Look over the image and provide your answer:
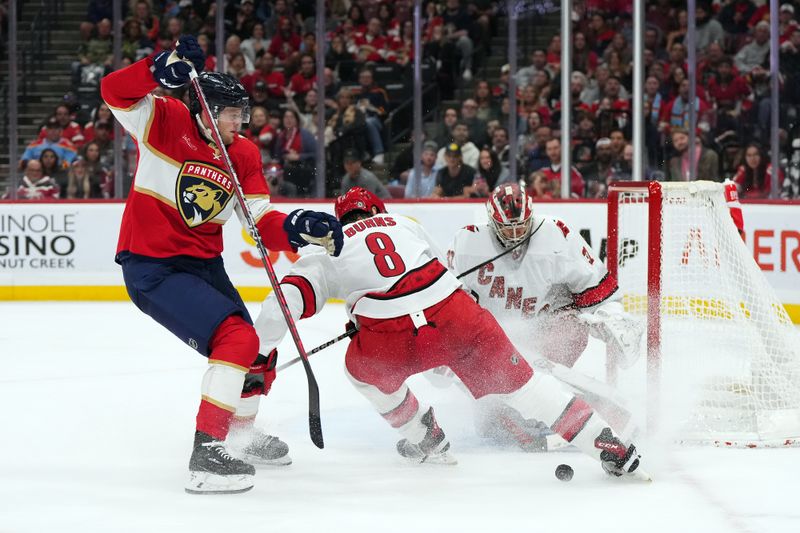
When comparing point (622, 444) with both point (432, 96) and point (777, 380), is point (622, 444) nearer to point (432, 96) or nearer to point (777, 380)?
point (777, 380)

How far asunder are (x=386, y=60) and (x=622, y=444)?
571cm

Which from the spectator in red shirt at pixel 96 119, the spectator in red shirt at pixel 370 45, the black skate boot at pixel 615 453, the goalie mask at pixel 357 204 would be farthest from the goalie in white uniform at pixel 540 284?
the spectator in red shirt at pixel 96 119

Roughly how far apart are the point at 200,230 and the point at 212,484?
0.69 metres

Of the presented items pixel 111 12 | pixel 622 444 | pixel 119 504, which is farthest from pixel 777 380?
pixel 111 12

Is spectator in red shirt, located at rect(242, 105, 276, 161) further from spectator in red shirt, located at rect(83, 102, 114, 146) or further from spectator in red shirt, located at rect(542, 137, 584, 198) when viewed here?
spectator in red shirt, located at rect(542, 137, 584, 198)

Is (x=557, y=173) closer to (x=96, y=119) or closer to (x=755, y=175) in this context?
(x=755, y=175)

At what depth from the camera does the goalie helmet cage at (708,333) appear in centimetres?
366

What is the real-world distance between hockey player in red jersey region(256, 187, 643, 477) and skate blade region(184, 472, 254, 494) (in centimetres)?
46

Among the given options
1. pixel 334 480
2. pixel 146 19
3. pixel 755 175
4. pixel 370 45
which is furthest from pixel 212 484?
pixel 146 19

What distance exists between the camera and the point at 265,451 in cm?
342

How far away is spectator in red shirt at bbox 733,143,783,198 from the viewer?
7.33 meters

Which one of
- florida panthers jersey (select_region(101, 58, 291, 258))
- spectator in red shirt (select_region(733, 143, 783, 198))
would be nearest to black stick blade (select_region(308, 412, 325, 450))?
florida panthers jersey (select_region(101, 58, 291, 258))

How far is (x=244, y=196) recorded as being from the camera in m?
3.38

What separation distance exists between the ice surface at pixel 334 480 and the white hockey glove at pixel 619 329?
0.35 m
